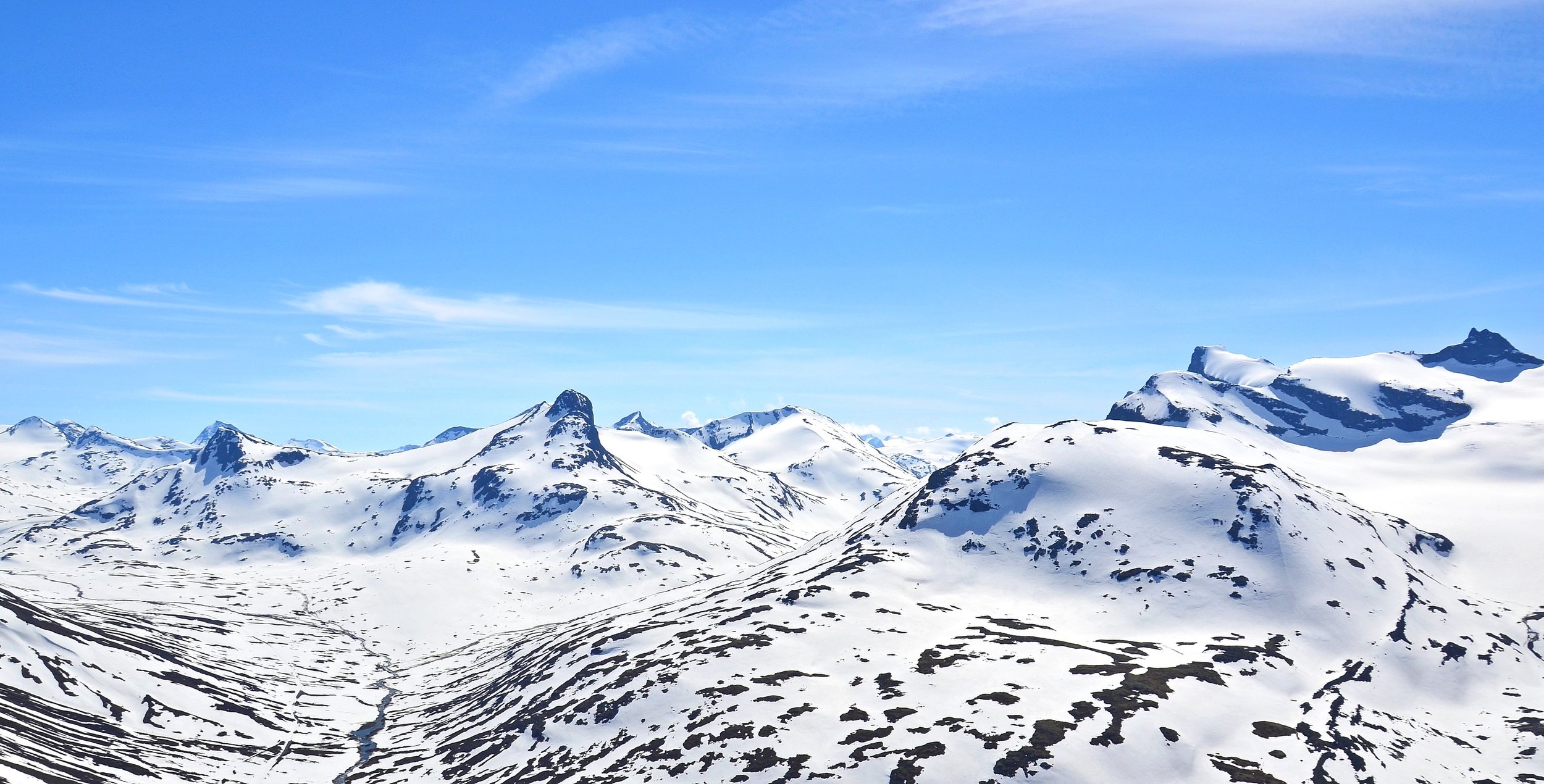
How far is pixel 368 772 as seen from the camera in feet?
519

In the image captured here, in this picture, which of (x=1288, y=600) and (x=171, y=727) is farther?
(x=1288, y=600)

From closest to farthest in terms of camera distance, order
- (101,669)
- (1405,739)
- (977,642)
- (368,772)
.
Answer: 1. (1405,739)
2. (368,772)
3. (977,642)
4. (101,669)

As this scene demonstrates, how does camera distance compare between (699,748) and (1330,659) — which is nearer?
(699,748)

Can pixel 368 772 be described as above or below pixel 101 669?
below

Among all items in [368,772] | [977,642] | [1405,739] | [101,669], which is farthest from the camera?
[101,669]

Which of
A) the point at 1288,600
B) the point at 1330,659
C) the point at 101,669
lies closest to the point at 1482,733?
the point at 1330,659

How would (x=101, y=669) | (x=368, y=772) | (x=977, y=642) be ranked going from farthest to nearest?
1. (x=101, y=669)
2. (x=977, y=642)
3. (x=368, y=772)

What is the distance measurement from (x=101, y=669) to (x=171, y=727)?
26.3m

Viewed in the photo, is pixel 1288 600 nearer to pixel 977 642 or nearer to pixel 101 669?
pixel 977 642

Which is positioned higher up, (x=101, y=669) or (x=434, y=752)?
(x=101, y=669)

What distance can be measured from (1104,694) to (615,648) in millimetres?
98912

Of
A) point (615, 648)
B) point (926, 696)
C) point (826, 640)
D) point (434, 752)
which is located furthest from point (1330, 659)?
point (434, 752)

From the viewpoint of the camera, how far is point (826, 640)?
178 metres

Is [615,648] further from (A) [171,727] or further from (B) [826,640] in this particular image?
(A) [171,727]
